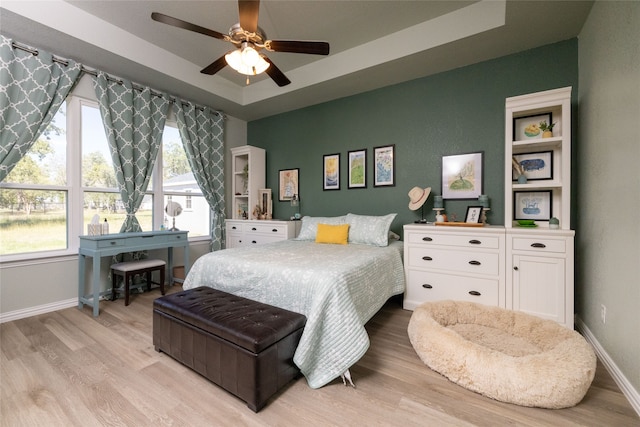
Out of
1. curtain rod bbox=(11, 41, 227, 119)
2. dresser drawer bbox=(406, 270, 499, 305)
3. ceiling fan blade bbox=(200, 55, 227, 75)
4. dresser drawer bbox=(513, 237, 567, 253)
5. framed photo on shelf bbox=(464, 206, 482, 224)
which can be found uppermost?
curtain rod bbox=(11, 41, 227, 119)

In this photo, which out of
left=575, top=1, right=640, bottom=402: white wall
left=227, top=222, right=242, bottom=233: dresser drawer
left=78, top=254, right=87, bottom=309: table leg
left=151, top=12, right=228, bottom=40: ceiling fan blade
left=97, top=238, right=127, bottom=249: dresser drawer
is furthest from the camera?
left=227, top=222, right=242, bottom=233: dresser drawer

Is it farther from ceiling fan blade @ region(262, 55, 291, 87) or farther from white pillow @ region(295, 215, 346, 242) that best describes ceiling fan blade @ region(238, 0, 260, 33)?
Answer: white pillow @ region(295, 215, 346, 242)

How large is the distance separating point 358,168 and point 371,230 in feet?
3.49

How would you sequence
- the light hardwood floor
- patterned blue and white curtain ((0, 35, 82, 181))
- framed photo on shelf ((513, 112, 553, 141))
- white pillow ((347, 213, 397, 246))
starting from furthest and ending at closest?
white pillow ((347, 213, 397, 246)) < framed photo on shelf ((513, 112, 553, 141)) < patterned blue and white curtain ((0, 35, 82, 181)) < the light hardwood floor

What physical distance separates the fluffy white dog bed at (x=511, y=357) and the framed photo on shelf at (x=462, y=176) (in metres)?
1.31

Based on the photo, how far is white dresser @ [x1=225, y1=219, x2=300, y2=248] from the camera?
3904 mm

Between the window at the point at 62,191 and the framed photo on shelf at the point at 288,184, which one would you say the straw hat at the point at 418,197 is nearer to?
the framed photo on shelf at the point at 288,184

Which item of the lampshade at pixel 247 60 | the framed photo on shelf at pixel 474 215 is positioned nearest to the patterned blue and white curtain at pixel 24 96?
the lampshade at pixel 247 60

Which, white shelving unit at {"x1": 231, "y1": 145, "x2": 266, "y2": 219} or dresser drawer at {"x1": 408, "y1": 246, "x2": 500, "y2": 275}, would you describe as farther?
white shelving unit at {"x1": 231, "y1": 145, "x2": 266, "y2": 219}

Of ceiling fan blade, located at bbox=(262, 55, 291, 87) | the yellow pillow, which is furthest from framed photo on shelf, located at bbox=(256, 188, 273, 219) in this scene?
ceiling fan blade, located at bbox=(262, 55, 291, 87)

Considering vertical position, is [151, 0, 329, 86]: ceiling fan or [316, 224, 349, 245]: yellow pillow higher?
[151, 0, 329, 86]: ceiling fan

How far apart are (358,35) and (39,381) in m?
3.87

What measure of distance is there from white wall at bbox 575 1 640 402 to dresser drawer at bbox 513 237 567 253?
0.65 ft

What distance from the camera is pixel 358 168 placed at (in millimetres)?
3766
